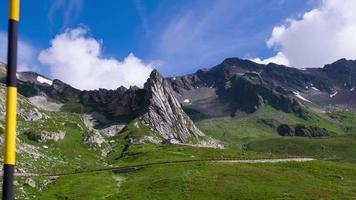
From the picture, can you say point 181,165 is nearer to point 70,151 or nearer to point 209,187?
point 209,187

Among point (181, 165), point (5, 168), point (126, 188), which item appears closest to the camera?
point (5, 168)

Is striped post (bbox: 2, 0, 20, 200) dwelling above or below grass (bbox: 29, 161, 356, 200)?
above

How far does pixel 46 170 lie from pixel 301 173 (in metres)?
74.6

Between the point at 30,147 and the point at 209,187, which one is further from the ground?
the point at 30,147

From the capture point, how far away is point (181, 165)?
146 m

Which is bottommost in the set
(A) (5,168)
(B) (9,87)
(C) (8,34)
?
(A) (5,168)

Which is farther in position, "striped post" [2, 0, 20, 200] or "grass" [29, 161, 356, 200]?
"grass" [29, 161, 356, 200]

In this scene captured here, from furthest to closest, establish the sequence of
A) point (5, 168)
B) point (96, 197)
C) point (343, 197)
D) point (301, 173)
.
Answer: point (301, 173), point (96, 197), point (343, 197), point (5, 168)

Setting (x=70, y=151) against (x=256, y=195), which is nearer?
(x=256, y=195)

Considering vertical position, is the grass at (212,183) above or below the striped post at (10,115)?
below

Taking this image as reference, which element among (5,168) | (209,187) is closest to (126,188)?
(209,187)

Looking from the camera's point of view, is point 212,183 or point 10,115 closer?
point 10,115

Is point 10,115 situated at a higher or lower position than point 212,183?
higher

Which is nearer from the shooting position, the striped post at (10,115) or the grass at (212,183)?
the striped post at (10,115)
